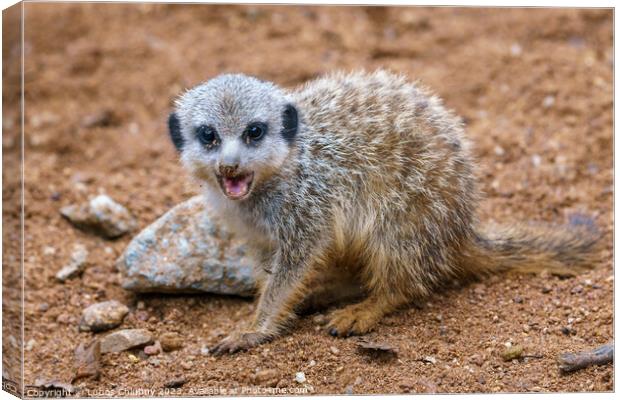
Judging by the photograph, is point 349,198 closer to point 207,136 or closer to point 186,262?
point 207,136

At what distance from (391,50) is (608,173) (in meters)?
2.30

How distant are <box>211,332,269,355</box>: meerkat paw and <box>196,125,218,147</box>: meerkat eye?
1.00 meters

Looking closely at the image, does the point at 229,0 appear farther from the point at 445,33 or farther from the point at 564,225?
the point at 445,33

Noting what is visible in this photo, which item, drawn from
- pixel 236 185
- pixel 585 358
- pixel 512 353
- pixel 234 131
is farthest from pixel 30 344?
pixel 585 358

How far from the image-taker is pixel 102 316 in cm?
449

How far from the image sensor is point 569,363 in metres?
3.85

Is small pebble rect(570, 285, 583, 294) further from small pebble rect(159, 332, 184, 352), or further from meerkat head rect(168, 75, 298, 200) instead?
small pebble rect(159, 332, 184, 352)

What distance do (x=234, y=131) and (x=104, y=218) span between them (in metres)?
1.77

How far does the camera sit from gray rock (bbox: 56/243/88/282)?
5016mm

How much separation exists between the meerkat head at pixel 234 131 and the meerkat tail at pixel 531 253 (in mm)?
1331

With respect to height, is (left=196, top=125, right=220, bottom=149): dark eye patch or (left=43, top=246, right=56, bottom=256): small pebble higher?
(left=196, top=125, right=220, bottom=149): dark eye patch

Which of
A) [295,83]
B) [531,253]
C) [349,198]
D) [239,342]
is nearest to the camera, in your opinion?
[239,342]

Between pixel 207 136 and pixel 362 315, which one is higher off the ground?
pixel 207 136

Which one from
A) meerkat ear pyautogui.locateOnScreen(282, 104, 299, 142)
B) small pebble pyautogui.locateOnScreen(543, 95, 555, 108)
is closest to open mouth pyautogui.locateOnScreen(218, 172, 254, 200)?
meerkat ear pyautogui.locateOnScreen(282, 104, 299, 142)
